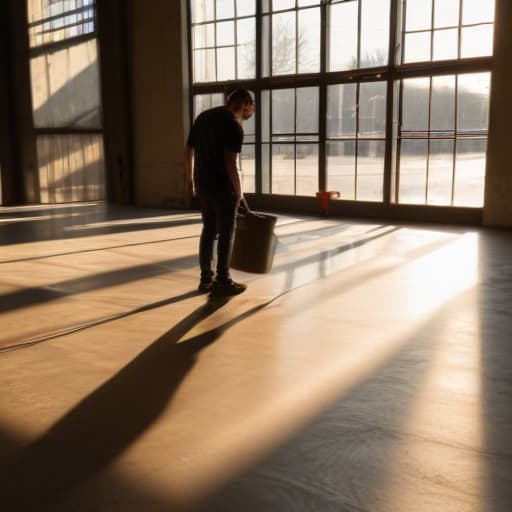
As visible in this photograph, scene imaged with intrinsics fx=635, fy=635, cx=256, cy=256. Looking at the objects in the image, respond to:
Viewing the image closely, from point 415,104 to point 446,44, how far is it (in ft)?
2.54

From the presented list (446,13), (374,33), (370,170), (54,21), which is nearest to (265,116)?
(370,170)

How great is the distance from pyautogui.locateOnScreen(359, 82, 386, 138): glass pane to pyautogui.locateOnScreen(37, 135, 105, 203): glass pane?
4.84 m

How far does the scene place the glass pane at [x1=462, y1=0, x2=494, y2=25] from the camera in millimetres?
7195

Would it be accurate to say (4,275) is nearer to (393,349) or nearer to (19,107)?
(393,349)

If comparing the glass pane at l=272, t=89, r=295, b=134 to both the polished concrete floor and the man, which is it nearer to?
the polished concrete floor

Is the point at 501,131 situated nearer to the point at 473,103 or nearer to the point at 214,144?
the point at 473,103

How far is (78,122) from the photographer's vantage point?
10891mm

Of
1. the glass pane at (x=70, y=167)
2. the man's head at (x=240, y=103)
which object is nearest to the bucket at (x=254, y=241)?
the man's head at (x=240, y=103)

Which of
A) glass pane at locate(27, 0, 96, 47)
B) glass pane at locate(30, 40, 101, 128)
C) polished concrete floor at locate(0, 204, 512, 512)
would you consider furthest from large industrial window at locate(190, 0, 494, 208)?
polished concrete floor at locate(0, 204, 512, 512)

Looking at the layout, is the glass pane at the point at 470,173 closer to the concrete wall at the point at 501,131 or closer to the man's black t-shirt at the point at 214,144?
the concrete wall at the point at 501,131

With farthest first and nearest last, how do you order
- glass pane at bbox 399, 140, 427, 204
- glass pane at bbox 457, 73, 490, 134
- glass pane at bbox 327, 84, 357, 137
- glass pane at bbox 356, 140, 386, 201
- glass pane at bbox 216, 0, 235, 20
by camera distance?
1. glass pane at bbox 216, 0, 235, 20
2. glass pane at bbox 327, 84, 357, 137
3. glass pane at bbox 356, 140, 386, 201
4. glass pane at bbox 399, 140, 427, 204
5. glass pane at bbox 457, 73, 490, 134

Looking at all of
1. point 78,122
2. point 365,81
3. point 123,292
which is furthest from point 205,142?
point 78,122

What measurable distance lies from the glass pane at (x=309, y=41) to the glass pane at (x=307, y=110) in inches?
11.2

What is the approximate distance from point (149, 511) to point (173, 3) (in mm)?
9077
